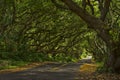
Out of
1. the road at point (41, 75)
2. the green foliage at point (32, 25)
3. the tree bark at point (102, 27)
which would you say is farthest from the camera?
the green foliage at point (32, 25)

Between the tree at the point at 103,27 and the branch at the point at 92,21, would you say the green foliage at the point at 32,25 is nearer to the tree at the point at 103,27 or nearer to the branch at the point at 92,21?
the tree at the point at 103,27

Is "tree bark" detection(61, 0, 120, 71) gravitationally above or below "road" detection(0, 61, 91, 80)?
above

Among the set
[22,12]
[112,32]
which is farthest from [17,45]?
[112,32]

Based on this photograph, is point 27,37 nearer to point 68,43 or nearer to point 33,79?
point 68,43

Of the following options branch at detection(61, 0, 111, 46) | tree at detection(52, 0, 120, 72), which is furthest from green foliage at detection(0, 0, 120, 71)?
branch at detection(61, 0, 111, 46)

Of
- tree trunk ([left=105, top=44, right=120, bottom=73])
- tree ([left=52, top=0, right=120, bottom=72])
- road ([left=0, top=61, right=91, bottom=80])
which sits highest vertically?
tree ([left=52, top=0, right=120, bottom=72])

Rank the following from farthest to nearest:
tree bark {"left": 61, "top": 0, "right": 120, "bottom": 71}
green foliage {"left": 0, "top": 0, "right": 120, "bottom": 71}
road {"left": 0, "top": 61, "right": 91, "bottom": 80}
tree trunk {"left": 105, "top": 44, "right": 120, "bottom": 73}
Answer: green foliage {"left": 0, "top": 0, "right": 120, "bottom": 71}
tree trunk {"left": 105, "top": 44, "right": 120, "bottom": 73}
tree bark {"left": 61, "top": 0, "right": 120, "bottom": 71}
road {"left": 0, "top": 61, "right": 91, "bottom": 80}

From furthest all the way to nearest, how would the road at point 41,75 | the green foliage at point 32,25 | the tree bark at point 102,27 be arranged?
the green foliage at point 32,25 → the tree bark at point 102,27 → the road at point 41,75

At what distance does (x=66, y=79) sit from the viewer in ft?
57.4

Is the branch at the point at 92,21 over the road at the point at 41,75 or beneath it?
over

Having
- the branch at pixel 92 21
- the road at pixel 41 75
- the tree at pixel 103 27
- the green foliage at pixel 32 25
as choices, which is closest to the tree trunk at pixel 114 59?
the tree at pixel 103 27

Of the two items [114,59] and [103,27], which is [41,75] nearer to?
[103,27]

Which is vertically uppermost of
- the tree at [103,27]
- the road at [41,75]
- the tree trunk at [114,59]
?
the tree at [103,27]

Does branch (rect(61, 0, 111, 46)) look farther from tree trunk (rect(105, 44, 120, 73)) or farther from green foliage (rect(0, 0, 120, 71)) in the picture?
green foliage (rect(0, 0, 120, 71))
